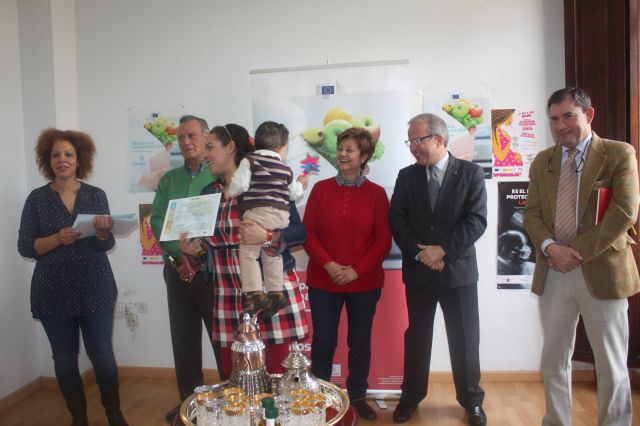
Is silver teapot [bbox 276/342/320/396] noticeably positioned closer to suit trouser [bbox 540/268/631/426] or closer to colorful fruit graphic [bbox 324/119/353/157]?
suit trouser [bbox 540/268/631/426]

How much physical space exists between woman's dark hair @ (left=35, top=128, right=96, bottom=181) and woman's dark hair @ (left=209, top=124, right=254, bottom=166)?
104cm

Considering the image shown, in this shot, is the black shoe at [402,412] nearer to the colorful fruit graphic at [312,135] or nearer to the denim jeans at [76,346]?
→ the denim jeans at [76,346]

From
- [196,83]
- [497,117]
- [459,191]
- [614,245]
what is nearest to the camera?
[614,245]

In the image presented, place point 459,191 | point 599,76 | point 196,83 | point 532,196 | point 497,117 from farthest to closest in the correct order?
1. point 196,83
2. point 497,117
3. point 599,76
4. point 459,191
5. point 532,196

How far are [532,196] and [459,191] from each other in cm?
33

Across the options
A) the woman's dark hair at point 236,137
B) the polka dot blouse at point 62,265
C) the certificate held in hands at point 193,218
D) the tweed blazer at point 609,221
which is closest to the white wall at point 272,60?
the polka dot blouse at point 62,265

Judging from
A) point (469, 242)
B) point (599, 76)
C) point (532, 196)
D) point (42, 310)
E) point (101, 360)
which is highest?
point (599, 76)

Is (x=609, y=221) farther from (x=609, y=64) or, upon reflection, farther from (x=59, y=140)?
(x=59, y=140)

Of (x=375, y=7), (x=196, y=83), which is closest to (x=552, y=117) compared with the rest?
(x=375, y=7)

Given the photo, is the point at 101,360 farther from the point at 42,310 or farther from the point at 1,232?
the point at 1,232

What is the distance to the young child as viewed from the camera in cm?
175

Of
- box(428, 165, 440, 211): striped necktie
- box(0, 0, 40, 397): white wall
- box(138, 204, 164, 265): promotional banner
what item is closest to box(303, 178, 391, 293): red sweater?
box(428, 165, 440, 211): striped necktie

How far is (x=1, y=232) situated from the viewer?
9.37 feet

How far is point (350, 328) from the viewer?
2564mm
